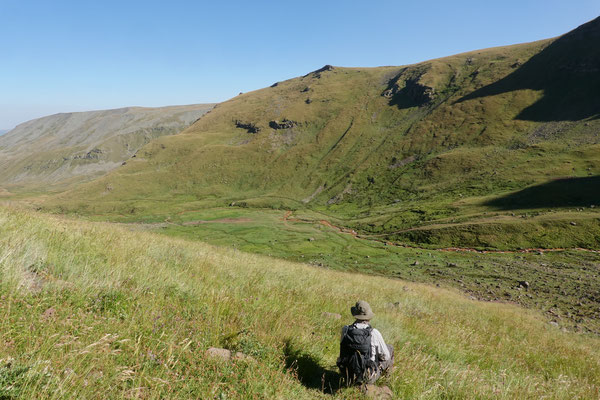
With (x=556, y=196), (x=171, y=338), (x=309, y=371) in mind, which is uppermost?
(x=171, y=338)

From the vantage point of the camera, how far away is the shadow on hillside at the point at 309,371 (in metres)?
4.13

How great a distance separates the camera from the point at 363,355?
14.0 ft

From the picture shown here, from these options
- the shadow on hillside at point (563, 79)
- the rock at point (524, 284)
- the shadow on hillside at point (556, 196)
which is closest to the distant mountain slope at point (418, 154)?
the shadow on hillside at point (556, 196)

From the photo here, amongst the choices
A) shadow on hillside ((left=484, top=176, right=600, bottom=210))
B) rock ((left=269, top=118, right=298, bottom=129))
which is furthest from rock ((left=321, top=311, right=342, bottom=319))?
rock ((left=269, top=118, right=298, bottom=129))

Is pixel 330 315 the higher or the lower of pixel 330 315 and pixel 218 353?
the lower

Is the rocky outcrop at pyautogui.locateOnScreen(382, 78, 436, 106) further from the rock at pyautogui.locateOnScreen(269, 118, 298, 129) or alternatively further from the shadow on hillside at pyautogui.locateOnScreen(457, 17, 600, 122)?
the rock at pyautogui.locateOnScreen(269, 118, 298, 129)

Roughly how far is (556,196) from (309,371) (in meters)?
68.1

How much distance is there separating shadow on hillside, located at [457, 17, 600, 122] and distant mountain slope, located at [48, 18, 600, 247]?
20.6 inches

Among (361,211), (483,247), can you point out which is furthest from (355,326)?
(361,211)

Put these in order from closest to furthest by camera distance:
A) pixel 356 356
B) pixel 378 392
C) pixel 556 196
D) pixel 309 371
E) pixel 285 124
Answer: pixel 378 392 → pixel 356 356 → pixel 309 371 → pixel 556 196 → pixel 285 124

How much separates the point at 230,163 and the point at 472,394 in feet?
460

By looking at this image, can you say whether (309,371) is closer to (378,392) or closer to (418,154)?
(378,392)

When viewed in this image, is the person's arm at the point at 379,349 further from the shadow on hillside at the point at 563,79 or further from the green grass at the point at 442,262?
the shadow on hillside at the point at 563,79

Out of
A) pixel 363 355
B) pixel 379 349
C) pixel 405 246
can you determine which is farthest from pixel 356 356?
Result: pixel 405 246
